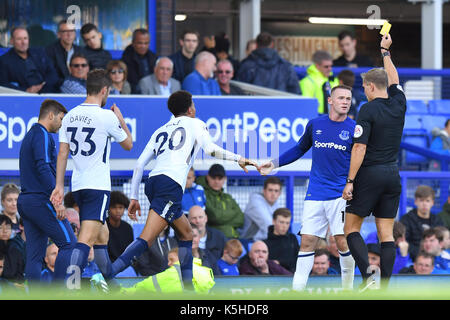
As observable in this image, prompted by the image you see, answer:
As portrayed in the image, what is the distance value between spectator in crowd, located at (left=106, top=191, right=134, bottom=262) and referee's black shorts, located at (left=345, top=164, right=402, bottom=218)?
2982mm

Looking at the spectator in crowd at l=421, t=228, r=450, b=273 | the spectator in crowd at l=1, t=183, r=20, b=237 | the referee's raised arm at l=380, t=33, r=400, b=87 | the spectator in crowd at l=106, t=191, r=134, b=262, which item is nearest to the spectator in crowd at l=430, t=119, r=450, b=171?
the spectator in crowd at l=421, t=228, r=450, b=273

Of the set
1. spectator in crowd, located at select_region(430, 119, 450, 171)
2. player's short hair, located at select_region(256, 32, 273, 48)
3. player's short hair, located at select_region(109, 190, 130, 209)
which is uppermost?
player's short hair, located at select_region(256, 32, 273, 48)

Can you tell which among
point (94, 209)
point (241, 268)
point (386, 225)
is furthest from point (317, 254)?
point (94, 209)

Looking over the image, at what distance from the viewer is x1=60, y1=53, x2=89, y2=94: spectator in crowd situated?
12984 mm

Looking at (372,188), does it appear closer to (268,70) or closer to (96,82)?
(96,82)

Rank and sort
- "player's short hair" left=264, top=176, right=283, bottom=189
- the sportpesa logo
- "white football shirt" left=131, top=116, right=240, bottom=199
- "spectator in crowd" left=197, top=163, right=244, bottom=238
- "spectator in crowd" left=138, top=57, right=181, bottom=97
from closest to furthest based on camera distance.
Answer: "white football shirt" left=131, top=116, right=240, bottom=199 < the sportpesa logo < "spectator in crowd" left=197, top=163, right=244, bottom=238 < "player's short hair" left=264, top=176, right=283, bottom=189 < "spectator in crowd" left=138, top=57, right=181, bottom=97

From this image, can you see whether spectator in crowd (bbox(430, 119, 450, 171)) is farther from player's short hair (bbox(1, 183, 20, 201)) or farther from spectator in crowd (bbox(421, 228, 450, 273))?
player's short hair (bbox(1, 183, 20, 201))

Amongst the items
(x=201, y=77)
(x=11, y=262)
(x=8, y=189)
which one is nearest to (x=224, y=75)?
(x=201, y=77)

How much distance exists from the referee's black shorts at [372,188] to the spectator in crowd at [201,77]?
14.8 ft

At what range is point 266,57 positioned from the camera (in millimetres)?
14562

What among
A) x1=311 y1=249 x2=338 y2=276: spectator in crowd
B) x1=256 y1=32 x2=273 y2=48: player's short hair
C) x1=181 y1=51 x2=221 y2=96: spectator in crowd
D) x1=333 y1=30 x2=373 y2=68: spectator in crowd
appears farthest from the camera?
x1=333 y1=30 x2=373 y2=68: spectator in crowd

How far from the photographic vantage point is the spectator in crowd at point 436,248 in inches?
495

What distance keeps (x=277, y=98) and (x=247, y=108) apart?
1.37 ft

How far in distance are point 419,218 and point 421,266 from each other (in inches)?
40.7
